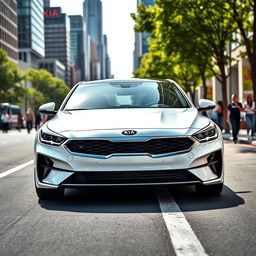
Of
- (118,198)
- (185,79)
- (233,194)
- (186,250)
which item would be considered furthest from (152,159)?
(185,79)

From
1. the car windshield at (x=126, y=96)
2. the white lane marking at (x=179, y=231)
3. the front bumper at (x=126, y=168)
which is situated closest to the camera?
the white lane marking at (x=179, y=231)

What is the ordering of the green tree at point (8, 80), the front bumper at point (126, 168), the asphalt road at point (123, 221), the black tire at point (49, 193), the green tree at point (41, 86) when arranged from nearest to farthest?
1. the asphalt road at point (123, 221)
2. the front bumper at point (126, 168)
3. the black tire at point (49, 193)
4. the green tree at point (8, 80)
5. the green tree at point (41, 86)

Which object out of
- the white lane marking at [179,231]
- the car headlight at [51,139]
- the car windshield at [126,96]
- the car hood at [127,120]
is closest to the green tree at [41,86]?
the car windshield at [126,96]

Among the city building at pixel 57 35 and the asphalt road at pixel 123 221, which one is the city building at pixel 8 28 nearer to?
the asphalt road at pixel 123 221

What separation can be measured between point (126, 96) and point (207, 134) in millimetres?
1527

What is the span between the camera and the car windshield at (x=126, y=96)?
685 cm

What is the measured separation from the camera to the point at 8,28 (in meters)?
98.0

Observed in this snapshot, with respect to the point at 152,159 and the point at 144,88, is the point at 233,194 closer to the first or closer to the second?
the point at 152,159

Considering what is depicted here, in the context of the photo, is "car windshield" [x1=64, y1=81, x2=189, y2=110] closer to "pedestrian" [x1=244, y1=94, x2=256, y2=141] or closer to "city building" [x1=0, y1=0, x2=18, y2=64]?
"pedestrian" [x1=244, y1=94, x2=256, y2=141]

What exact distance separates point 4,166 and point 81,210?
20.3ft

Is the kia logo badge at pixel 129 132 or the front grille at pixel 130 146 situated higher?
the kia logo badge at pixel 129 132

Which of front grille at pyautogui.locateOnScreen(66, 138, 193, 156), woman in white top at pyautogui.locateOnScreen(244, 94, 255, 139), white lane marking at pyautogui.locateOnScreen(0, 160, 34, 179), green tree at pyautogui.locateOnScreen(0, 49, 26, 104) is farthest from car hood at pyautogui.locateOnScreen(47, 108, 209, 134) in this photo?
green tree at pyautogui.locateOnScreen(0, 49, 26, 104)

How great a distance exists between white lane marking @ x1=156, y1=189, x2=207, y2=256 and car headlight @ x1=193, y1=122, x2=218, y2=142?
0.73m

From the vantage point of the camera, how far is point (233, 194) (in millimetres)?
6402
